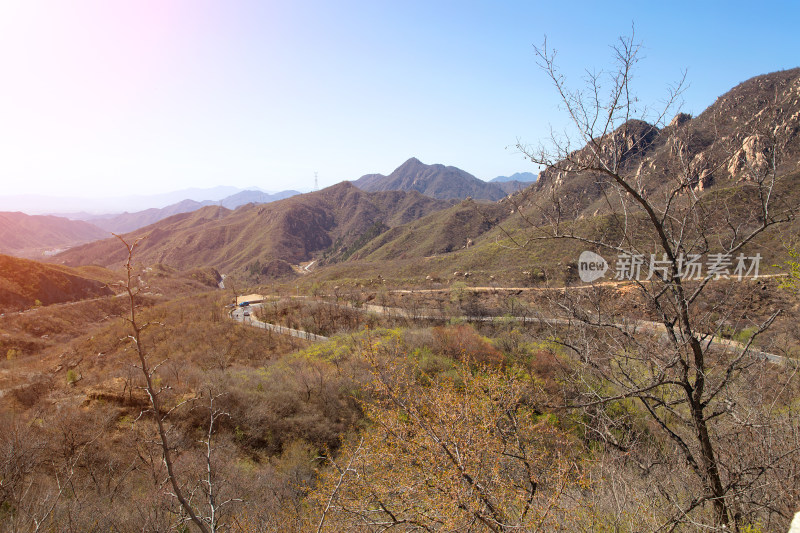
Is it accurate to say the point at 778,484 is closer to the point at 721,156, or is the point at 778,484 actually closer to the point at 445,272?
the point at 721,156

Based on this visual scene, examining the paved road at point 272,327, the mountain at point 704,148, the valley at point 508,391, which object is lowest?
the paved road at point 272,327

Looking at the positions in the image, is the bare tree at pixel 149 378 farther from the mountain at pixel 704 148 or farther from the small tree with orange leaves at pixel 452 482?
the mountain at pixel 704 148

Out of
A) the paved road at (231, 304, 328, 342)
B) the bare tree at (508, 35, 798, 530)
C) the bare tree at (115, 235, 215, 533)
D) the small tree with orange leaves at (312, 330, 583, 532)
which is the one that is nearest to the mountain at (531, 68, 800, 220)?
the bare tree at (508, 35, 798, 530)

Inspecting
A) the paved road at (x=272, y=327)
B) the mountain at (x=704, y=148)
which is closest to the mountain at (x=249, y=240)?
the paved road at (x=272, y=327)

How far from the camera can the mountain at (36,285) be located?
145 ft

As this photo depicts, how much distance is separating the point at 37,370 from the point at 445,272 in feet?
152

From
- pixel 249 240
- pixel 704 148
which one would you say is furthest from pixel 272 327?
pixel 249 240

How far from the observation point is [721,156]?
14.3 ft

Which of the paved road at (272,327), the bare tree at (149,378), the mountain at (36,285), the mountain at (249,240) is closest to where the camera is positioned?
the bare tree at (149,378)

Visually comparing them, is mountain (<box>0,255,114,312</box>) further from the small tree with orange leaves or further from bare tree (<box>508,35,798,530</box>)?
bare tree (<box>508,35,798,530</box>)

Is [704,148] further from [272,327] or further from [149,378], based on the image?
[272,327]

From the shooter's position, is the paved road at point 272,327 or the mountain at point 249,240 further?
the mountain at point 249,240

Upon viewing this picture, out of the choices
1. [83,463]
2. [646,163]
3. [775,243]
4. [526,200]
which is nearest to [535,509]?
[526,200]

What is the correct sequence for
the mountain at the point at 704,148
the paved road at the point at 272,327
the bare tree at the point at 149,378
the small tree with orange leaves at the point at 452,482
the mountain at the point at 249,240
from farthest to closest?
the mountain at the point at 249,240 → the paved road at the point at 272,327 → the small tree with orange leaves at the point at 452,482 → the mountain at the point at 704,148 → the bare tree at the point at 149,378
